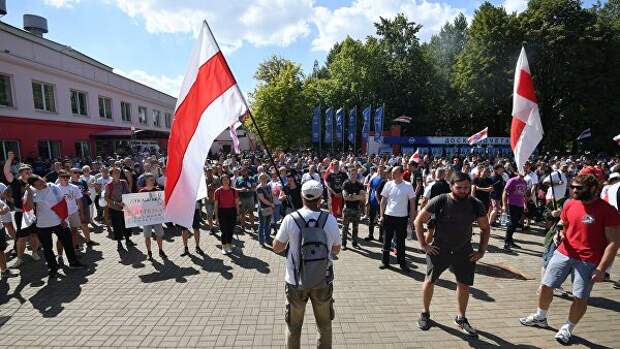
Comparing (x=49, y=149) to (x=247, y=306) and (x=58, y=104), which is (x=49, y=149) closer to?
(x=58, y=104)

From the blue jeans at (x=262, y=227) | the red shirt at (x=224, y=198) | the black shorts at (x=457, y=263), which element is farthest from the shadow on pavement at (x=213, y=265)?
the black shorts at (x=457, y=263)

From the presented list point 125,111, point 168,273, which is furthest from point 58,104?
point 168,273

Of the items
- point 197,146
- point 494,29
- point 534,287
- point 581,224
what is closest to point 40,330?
point 197,146

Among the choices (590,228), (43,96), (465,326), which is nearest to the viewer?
(590,228)

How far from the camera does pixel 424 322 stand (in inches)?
169

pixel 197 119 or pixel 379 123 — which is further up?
pixel 379 123

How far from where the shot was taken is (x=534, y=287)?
5.59 metres

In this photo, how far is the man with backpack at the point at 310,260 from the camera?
3145 millimetres

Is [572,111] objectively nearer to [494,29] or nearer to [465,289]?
[494,29]

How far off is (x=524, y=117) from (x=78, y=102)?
29.6 meters

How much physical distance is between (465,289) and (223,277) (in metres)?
4.19

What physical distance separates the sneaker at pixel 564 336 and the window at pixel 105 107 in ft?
108

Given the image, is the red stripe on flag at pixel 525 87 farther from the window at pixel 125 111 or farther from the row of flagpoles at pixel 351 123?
A: the window at pixel 125 111

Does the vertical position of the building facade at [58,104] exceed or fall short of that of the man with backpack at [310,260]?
it exceeds it
